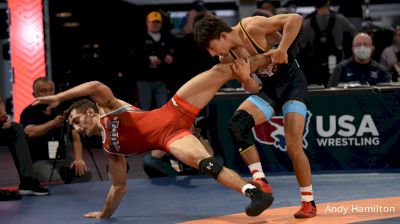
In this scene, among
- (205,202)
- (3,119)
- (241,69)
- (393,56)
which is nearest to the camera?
(241,69)

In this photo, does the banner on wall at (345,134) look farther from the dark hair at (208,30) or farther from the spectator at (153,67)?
the dark hair at (208,30)

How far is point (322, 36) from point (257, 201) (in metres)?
4.55

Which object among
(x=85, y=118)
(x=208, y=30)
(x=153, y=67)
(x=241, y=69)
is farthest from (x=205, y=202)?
(x=153, y=67)

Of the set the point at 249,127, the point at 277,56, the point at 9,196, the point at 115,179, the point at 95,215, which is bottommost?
the point at 9,196

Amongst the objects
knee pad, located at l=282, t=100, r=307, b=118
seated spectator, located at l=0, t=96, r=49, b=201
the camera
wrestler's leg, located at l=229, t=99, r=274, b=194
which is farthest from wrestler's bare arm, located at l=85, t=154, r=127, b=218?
the camera

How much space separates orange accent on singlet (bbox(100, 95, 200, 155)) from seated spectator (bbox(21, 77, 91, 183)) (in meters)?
2.10

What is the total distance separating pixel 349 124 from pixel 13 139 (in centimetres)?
324

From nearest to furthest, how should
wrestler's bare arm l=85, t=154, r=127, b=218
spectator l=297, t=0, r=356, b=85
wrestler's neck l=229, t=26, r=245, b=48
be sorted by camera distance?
wrestler's neck l=229, t=26, r=245, b=48, wrestler's bare arm l=85, t=154, r=127, b=218, spectator l=297, t=0, r=356, b=85

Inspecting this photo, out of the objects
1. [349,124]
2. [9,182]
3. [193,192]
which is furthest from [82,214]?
[349,124]

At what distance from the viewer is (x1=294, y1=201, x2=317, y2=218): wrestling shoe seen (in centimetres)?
535

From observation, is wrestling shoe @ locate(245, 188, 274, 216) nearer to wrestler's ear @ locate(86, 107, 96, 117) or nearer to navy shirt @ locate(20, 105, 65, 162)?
wrestler's ear @ locate(86, 107, 96, 117)

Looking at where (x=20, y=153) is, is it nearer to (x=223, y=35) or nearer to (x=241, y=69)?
(x=223, y=35)

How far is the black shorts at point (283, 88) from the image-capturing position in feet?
18.3

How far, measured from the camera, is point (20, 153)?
6902 millimetres
